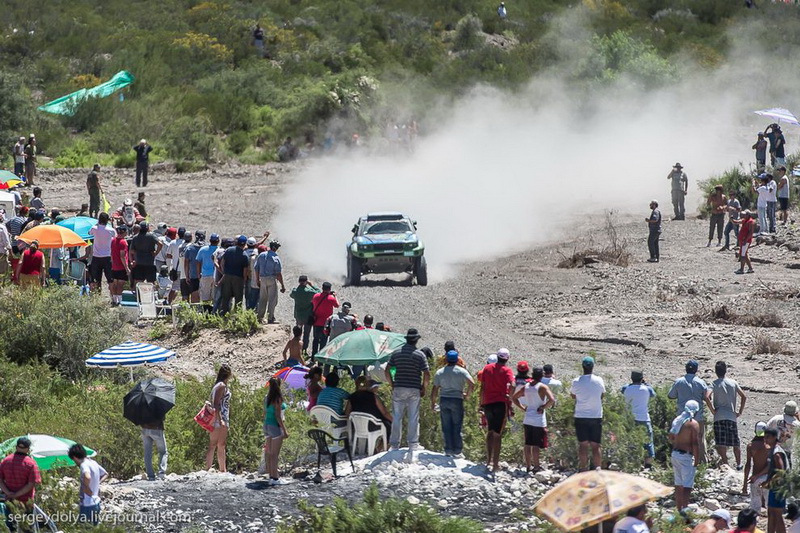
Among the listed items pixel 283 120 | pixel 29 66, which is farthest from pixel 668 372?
pixel 29 66

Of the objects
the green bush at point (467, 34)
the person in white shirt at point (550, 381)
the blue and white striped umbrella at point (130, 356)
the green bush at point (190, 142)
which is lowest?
the blue and white striped umbrella at point (130, 356)

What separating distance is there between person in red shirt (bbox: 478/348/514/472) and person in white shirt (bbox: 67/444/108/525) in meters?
4.34

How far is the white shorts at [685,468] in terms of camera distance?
14.5 meters

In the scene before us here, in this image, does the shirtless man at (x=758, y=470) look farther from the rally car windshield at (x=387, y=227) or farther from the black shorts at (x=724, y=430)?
the rally car windshield at (x=387, y=227)

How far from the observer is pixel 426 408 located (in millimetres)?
16734

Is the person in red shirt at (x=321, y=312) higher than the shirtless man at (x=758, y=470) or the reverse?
higher

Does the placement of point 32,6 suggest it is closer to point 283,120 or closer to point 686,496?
point 283,120

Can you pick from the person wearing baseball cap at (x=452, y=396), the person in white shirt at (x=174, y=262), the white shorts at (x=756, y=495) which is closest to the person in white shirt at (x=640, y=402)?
the white shorts at (x=756, y=495)

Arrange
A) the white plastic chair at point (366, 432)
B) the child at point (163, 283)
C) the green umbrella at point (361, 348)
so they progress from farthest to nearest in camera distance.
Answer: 1. the child at point (163, 283)
2. the green umbrella at point (361, 348)
3. the white plastic chair at point (366, 432)

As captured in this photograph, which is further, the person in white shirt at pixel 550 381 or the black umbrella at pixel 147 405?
the person in white shirt at pixel 550 381

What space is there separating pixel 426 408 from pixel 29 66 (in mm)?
39112

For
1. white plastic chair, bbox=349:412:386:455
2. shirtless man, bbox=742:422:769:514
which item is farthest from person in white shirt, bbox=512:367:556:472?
shirtless man, bbox=742:422:769:514

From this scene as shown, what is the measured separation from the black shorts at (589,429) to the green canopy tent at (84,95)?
35.5m

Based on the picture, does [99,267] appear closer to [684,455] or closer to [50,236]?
[50,236]
